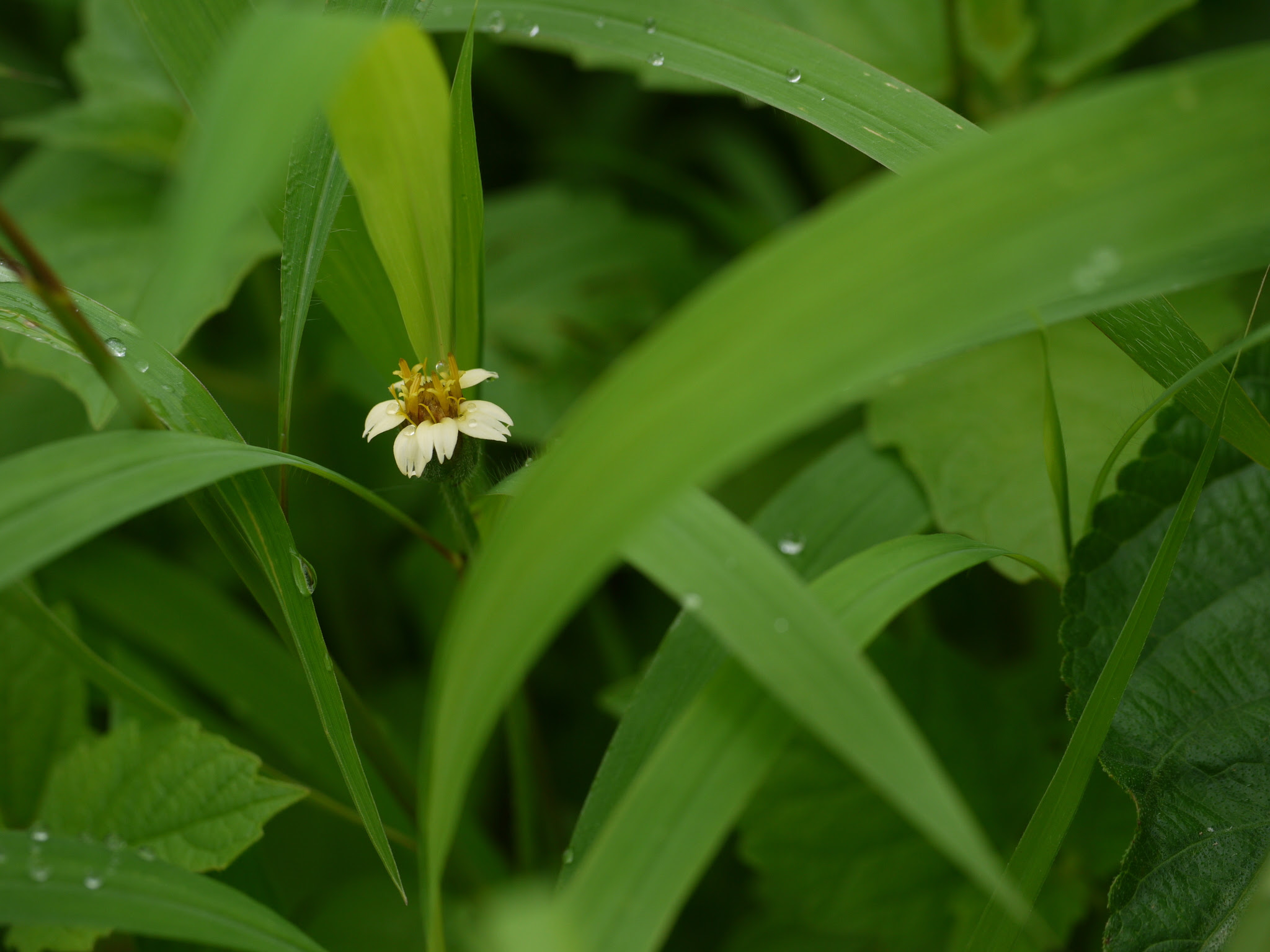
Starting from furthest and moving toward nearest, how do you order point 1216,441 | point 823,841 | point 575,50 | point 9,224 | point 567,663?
point 567,663, point 575,50, point 823,841, point 1216,441, point 9,224

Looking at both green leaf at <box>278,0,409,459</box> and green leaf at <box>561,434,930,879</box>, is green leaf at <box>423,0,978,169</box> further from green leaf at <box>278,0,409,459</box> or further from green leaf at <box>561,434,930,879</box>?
green leaf at <box>561,434,930,879</box>

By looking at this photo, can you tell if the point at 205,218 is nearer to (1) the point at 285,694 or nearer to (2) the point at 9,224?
(2) the point at 9,224

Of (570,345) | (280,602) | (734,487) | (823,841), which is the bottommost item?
(823,841)

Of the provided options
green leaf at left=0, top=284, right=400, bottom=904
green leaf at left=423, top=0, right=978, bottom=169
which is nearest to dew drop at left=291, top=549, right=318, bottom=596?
green leaf at left=0, top=284, right=400, bottom=904

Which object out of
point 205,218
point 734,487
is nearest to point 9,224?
point 205,218

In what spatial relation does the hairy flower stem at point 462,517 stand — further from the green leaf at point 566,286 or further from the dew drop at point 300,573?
the green leaf at point 566,286

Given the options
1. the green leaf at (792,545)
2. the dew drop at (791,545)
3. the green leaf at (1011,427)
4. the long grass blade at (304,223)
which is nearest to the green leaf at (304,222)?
the long grass blade at (304,223)

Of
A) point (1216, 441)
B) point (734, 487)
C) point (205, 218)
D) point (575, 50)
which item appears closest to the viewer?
point (205, 218)
